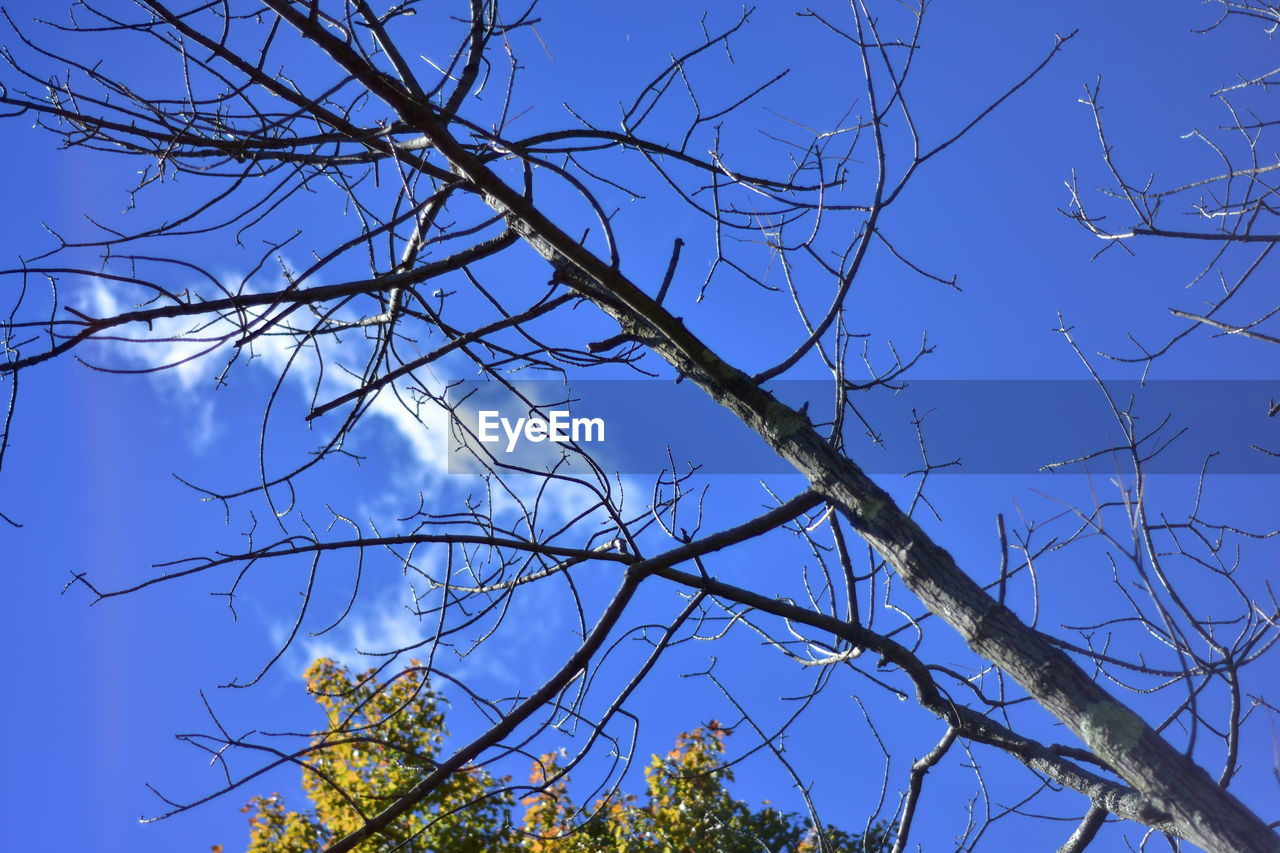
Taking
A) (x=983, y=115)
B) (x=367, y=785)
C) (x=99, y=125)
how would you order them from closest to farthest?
(x=99, y=125), (x=983, y=115), (x=367, y=785)

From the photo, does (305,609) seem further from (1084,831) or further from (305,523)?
(1084,831)

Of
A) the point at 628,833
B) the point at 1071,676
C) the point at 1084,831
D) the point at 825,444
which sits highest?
the point at 628,833

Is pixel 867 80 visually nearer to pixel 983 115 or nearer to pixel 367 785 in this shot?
pixel 983 115

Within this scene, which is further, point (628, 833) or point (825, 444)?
point (628, 833)

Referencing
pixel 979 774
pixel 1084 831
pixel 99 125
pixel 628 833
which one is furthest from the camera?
pixel 628 833

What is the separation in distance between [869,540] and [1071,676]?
1.83 ft

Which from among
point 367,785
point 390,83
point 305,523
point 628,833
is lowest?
point 305,523

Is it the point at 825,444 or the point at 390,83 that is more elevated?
the point at 390,83

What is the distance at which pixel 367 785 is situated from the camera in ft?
25.0

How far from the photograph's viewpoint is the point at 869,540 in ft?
8.23

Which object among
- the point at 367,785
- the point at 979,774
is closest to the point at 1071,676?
the point at 979,774

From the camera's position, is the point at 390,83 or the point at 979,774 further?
the point at 979,774

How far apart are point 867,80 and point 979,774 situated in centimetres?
211

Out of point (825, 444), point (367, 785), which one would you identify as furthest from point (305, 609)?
point (367, 785)
